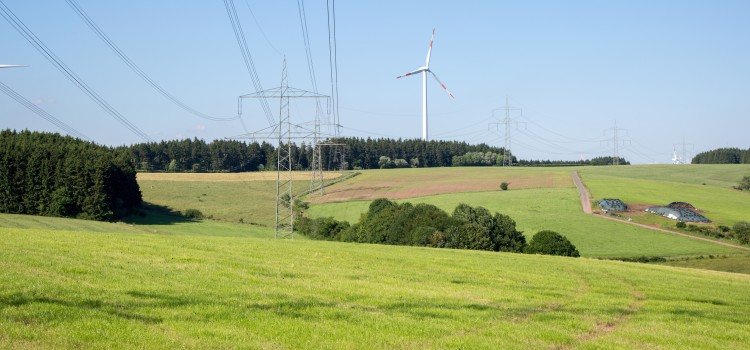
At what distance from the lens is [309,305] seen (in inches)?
722

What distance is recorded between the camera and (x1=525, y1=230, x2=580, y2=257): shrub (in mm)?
73625

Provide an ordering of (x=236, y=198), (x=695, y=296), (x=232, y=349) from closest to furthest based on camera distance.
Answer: (x=232, y=349) → (x=695, y=296) → (x=236, y=198)

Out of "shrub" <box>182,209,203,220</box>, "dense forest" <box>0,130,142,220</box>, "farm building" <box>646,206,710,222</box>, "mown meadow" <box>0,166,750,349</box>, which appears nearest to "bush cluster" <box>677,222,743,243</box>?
"farm building" <box>646,206,710,222</box>

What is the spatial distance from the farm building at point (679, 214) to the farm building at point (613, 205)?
3.72m

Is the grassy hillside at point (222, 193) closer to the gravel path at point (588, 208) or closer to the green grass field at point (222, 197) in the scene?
the green grass field at point (222, 197)

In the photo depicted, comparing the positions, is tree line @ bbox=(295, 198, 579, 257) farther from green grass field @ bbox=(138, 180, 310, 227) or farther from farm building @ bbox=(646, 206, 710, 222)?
farm building @ bbox=(646, 206, 710, 222)

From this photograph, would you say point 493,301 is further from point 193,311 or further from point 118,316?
point 118,316

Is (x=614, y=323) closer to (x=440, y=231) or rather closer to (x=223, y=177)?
(x=440, y=231)

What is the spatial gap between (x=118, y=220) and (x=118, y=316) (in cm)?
9619

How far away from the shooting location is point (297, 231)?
10375 centimetres

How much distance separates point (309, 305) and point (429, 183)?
13184cm

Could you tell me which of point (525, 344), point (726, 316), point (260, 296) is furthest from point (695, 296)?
A: point (260, 296)

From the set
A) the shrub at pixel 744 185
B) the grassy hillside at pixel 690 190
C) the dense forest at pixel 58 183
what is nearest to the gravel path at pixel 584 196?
the grassy hillside at pixel 690 190

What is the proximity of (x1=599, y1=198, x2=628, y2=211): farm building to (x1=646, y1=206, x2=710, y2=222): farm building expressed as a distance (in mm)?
3724
